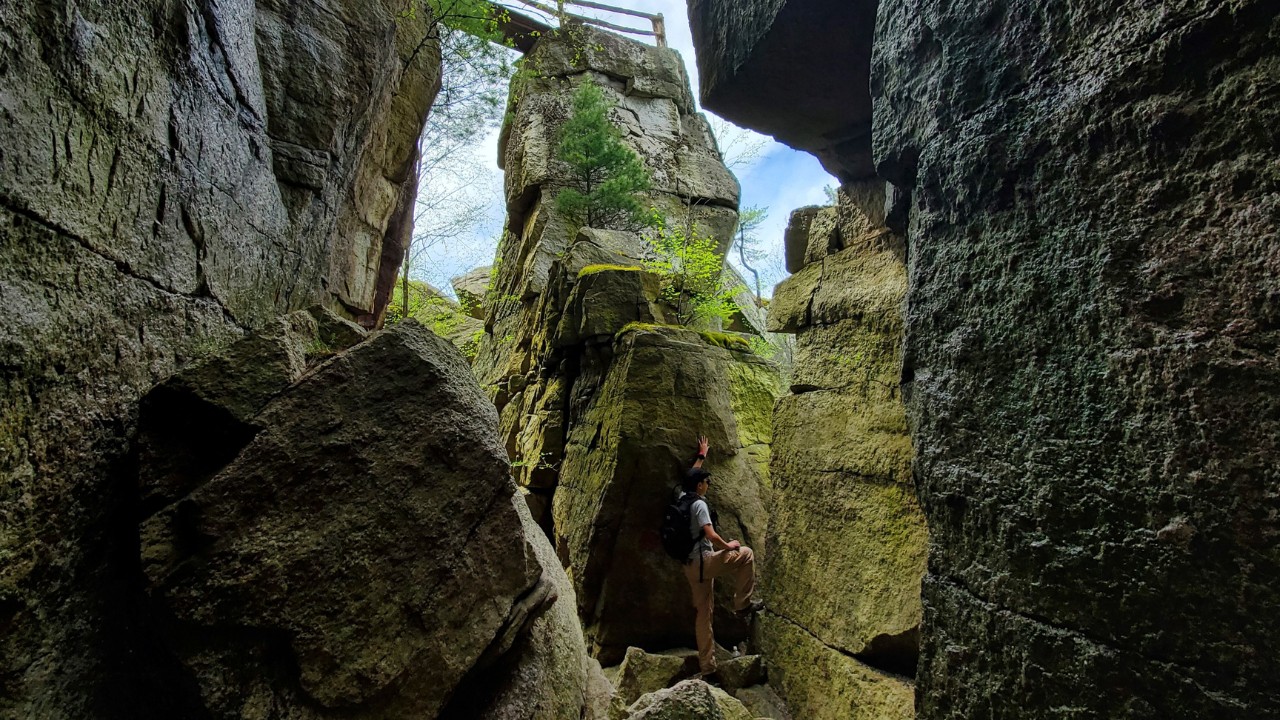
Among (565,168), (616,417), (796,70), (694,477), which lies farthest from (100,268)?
(565,168)

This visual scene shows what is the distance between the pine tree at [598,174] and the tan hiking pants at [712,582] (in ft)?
31.4

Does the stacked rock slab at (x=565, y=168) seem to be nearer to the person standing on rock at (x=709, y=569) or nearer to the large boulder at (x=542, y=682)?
the person standing on rock at (x=709, y=569)

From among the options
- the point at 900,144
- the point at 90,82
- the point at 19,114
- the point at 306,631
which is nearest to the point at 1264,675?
the point at 900,144

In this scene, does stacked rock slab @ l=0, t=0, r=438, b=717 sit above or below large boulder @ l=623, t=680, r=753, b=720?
above

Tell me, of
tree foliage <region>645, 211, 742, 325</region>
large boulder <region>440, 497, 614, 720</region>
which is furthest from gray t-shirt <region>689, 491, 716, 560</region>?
tree foliage <region>645, 211, 742, 325</region>

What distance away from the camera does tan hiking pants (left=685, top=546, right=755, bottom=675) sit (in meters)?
5.51

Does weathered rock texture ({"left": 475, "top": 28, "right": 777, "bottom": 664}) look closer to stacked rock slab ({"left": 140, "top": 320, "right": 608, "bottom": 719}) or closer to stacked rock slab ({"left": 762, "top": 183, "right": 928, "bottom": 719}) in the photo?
stacked rock slab ({"left": 762, "top": 183, "right": 928, "bottom": 719})

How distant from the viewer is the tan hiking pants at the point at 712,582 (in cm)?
551

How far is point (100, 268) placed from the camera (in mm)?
1972

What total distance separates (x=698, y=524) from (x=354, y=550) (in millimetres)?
4124

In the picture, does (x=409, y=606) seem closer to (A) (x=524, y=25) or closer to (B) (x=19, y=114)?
(B) (x=19, y=114)

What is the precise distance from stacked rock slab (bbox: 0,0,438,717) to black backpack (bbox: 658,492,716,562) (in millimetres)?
4149

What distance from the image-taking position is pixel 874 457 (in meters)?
4.25

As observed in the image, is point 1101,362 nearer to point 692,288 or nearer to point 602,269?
point 602,269
